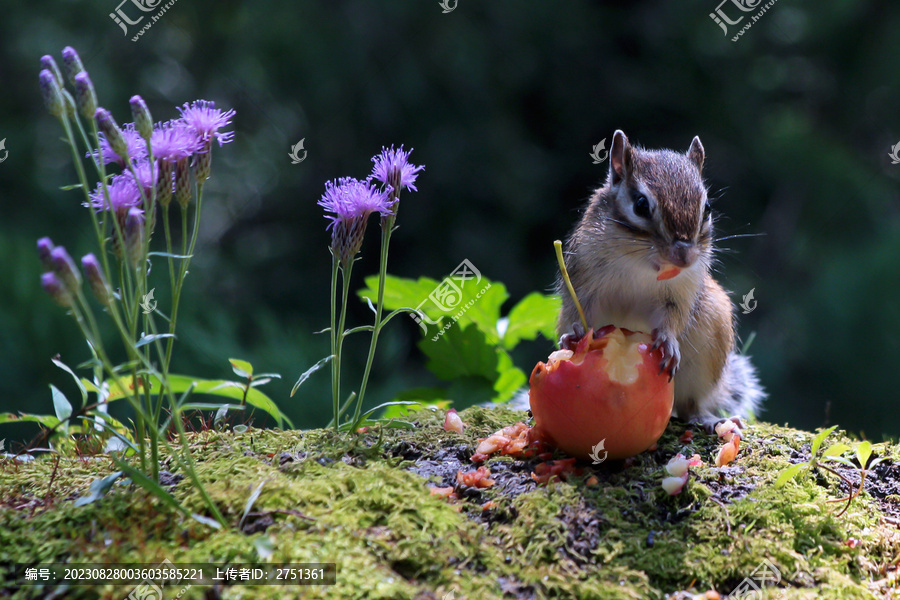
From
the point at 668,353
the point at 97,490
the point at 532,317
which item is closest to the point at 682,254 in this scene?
the point at 668,353

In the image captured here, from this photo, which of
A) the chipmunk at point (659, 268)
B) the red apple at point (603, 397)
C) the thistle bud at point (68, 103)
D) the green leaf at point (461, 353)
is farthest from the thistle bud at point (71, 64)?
the green leaf at point (461, 353)

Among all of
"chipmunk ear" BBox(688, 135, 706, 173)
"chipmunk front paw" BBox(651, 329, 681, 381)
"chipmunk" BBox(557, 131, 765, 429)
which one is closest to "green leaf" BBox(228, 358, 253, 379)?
"chipmunk" BBox(557, 131, 765, 429)

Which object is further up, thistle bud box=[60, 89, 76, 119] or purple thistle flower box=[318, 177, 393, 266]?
thistle bud box=[60, 89, 76, 119]

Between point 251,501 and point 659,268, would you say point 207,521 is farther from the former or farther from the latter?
point 659,268

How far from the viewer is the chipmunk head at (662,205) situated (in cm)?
154

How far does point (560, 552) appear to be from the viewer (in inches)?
41.3

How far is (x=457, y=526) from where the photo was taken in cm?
107

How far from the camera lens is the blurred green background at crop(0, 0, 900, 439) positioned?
290cm

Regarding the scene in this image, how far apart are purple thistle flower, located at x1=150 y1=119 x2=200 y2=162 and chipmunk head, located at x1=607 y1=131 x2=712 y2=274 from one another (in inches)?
37.3

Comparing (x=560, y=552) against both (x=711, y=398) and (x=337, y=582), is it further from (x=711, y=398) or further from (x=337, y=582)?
(x=711, y=398)

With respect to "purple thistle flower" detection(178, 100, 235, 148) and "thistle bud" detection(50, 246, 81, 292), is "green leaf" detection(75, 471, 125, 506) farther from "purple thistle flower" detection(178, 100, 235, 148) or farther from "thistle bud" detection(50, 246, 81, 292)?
"purple thistle flower" detection(178, 100, 235, 148)

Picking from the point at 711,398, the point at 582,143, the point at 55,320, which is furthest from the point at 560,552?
the point at 582,143

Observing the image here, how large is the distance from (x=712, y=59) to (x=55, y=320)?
9.11ft

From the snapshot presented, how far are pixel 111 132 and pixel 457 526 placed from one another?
2.38 ft
